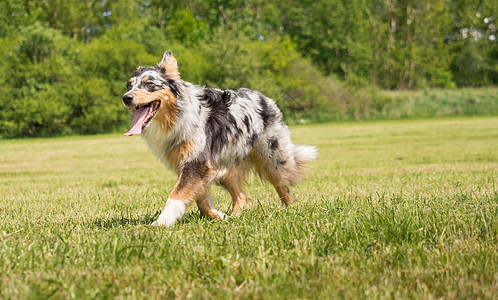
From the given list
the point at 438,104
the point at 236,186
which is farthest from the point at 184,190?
the point at 438,104

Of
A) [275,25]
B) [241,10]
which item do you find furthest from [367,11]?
[241,10]

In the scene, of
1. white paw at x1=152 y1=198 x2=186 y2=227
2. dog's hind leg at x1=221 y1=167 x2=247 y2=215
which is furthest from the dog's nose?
dog's hind leg at x1=221 y1=167 x2=247 y2=215

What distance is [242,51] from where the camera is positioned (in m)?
34.3

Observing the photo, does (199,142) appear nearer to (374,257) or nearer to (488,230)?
(374,257)

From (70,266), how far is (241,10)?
142ft

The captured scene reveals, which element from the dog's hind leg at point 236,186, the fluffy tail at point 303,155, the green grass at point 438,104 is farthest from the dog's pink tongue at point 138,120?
the green grass at point 438,104

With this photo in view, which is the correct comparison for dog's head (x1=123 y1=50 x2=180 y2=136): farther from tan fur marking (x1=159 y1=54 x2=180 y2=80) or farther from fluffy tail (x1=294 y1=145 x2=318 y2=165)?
fluffy tail (x1=294 y1=145 x2=318 y2=165)

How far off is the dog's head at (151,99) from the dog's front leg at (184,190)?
0.48m

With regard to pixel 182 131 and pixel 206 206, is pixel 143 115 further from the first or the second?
pixel 206 206

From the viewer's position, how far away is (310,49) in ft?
159

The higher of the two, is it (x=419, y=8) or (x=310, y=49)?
(x=419, y=8)

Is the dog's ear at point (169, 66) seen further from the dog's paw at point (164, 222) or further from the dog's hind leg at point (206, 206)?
the dog's paw at point (164, 222)

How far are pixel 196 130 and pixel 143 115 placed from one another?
1.66ft

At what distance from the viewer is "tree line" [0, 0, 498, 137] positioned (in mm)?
30047
